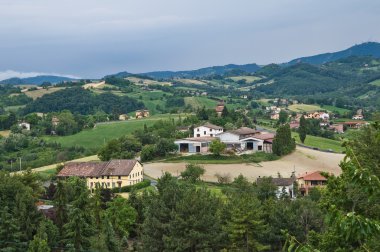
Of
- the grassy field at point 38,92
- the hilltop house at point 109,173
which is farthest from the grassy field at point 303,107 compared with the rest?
the hilltop house at point 109,173

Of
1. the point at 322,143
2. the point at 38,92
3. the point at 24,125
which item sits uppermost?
the point at 38,92

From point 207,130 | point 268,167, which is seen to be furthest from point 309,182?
point 207,130

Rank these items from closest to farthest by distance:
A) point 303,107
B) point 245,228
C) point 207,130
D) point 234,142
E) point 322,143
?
point 245,228, point 234,142, point 207,130, point 322,143, point 303,107

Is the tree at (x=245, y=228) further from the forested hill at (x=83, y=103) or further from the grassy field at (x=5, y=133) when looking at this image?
the forested hill at (x=83, y=103)

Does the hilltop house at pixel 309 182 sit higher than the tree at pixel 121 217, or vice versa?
the tree at pixel 121 217

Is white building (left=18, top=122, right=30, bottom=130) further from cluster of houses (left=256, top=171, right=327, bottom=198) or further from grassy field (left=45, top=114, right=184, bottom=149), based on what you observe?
cluster of houses (left=256, top=171, right=327, bottom=198)

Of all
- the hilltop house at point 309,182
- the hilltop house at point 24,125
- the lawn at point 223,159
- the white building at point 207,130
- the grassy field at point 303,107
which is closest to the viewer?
the hilltop house at point 309,182

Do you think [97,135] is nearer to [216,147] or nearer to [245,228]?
[216,147]

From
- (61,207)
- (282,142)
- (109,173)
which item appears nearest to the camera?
(61,207)
